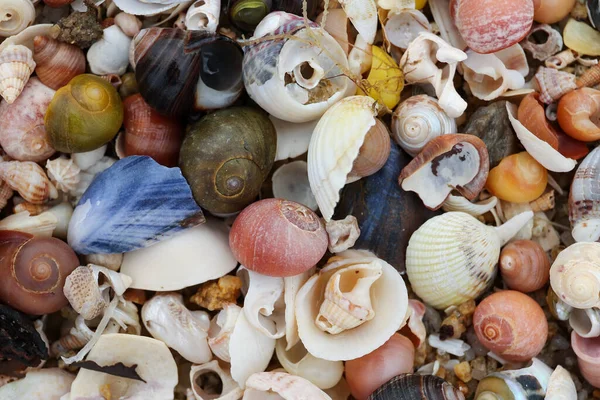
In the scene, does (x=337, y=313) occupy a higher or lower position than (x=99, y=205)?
lower

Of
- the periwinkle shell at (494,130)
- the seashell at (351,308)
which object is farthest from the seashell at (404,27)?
the seashell at (351,308)

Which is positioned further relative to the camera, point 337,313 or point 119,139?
point 119,139

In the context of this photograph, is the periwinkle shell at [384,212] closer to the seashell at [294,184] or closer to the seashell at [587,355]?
the seashell at [294,184]

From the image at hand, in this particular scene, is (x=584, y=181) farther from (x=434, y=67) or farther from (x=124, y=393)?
(x=124, y=393)

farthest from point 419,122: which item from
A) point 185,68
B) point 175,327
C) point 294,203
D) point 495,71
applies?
point 175,327

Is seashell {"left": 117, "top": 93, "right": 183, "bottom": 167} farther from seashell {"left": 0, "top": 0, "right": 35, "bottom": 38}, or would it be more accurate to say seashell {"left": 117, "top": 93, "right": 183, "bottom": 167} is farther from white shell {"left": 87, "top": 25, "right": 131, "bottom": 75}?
seashell {"left": 0, "top": 0, "right": 35, "bottom": 38}

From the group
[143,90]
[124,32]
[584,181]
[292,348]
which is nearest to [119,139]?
[143,90]

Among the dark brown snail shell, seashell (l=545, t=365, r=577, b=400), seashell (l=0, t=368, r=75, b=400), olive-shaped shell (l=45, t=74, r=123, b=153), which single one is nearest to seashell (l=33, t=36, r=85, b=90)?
olive-shaped shell (l=45, t=74, r=123, b=153)

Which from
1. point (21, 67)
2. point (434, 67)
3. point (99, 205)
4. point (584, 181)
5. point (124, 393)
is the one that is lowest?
point (124, 393)
